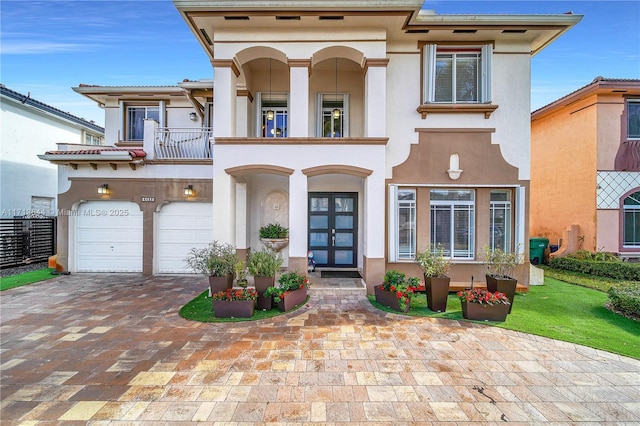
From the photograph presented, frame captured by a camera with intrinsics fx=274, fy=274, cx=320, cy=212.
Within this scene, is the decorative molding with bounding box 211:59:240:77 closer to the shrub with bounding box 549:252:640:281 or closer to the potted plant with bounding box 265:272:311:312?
the potted plant with bounding box 265:272:311:312

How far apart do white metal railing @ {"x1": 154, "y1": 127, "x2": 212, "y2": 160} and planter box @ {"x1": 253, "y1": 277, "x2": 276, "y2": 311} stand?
5060 mm

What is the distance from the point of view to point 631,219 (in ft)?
32.4

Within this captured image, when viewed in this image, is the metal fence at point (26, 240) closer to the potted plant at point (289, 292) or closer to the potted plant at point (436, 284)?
the potted plant at point (289, 292)

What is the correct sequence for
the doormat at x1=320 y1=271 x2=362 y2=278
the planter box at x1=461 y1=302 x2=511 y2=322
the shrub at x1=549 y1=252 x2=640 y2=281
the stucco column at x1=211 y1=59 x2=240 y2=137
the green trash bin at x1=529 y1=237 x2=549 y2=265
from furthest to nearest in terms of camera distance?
1. the green trash bin at x1=529 y1=237 x2=549 y2=265
2. the shrub at x1=549 y1=252 x2=640 y2=281
3. the doormat at x1=320 y1=271 x2=362 y2=278
4. the stucco column at x1=211 y1=59 x2=240 y2=137
5. the planter box at x1=461 y1=302 x2=511 y2=322

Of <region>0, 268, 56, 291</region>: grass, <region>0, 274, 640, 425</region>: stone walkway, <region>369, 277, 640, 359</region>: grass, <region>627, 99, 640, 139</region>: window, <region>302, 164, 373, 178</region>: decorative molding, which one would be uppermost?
<region>627, 99, 640, 139</region>: window

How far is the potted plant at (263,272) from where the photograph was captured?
568cm

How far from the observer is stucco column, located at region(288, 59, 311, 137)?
6.90 meters

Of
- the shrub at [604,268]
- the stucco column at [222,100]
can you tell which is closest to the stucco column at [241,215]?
the stucco column at [222,100]

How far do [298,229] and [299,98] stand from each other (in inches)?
130

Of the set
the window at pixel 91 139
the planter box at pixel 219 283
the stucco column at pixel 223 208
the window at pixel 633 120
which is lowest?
the planter box at pixel 219 283

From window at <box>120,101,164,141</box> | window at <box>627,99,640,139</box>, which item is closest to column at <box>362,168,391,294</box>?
window at <box>120,101,164,141</box>

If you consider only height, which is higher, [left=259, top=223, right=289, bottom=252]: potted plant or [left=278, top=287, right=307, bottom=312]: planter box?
[left=259, top=223, right=289, bottom=252]: potted plant

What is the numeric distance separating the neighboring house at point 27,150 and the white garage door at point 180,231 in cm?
728

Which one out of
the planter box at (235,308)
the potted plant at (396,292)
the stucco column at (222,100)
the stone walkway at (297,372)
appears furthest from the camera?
the stucco column at (222,100)
